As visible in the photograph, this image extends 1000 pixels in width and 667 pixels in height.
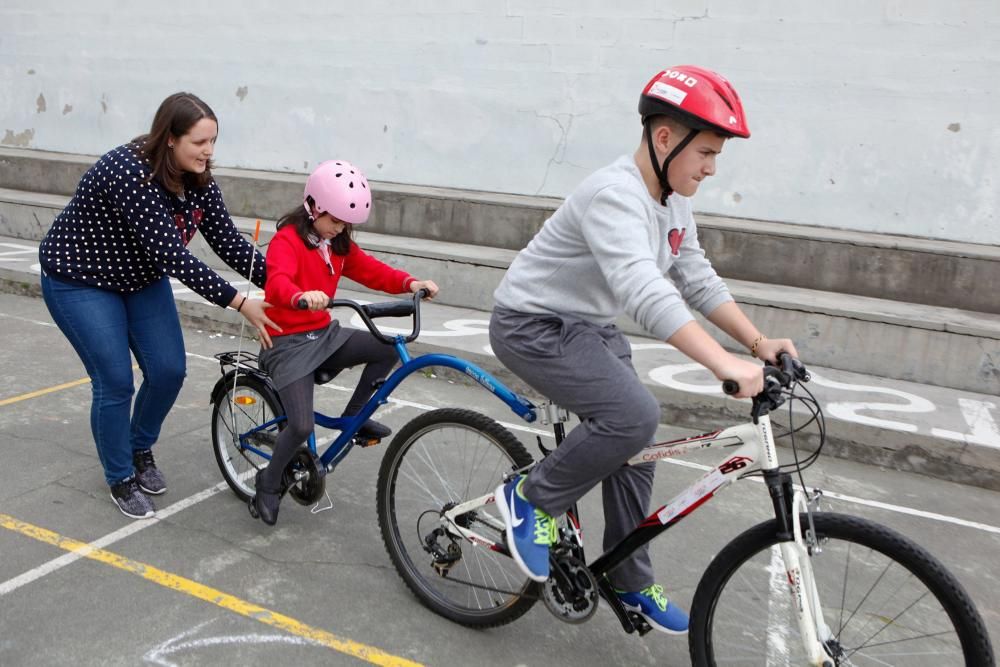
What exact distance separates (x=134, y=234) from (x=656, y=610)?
2.65 metres

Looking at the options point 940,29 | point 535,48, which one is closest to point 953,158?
point 940,29

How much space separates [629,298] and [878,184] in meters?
6.96

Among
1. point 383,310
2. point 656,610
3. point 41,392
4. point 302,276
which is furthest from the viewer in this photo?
point 41,392

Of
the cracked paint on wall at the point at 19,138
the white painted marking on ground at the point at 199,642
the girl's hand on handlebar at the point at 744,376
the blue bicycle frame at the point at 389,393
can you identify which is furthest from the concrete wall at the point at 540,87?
the white painted marking on ground at the point at 199,642

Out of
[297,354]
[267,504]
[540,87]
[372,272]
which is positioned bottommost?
[267,504]

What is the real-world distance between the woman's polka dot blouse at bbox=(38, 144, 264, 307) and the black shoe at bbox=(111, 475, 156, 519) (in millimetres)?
957

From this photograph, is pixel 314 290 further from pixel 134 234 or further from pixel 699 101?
pixel 699 101

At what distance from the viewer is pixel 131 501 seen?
399cm

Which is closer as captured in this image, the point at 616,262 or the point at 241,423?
the point at 616,262

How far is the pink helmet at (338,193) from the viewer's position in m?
3.38

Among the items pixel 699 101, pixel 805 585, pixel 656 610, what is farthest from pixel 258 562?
pixel 699 101

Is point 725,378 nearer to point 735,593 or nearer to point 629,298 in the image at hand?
point 629,298

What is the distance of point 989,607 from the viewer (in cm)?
361

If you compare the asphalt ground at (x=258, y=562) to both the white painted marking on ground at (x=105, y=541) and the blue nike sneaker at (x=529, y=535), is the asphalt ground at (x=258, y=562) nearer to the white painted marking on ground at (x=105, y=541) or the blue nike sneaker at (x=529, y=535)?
the white painted marking on ground at (x=105, y=541)
